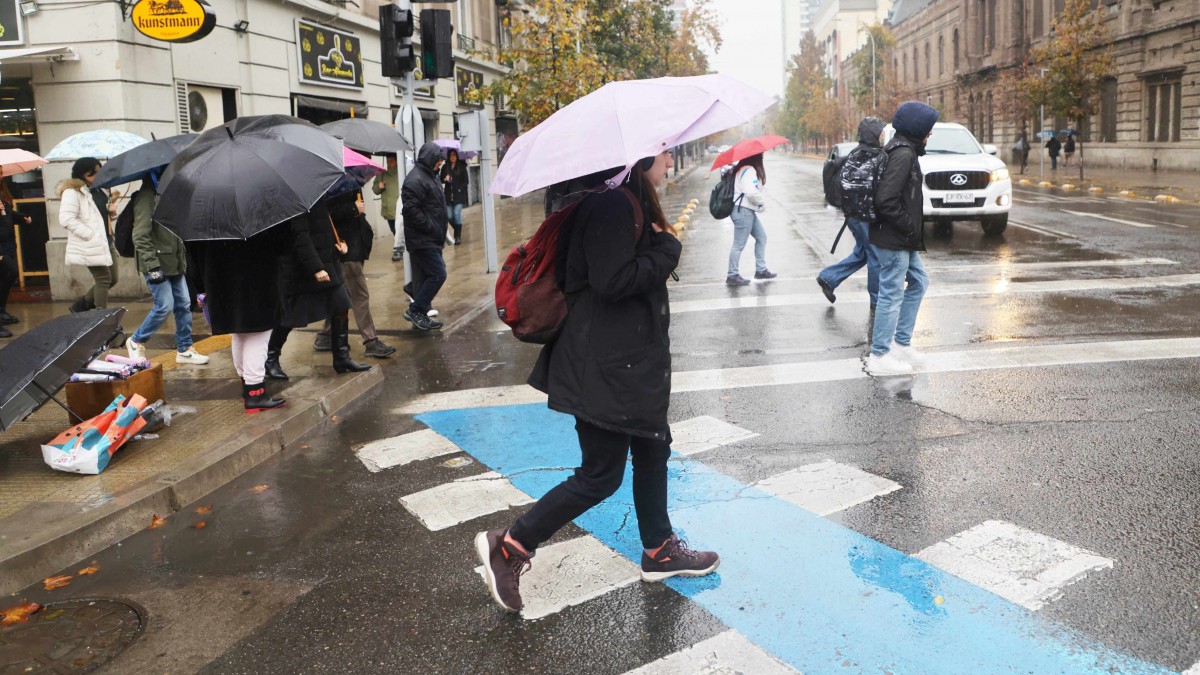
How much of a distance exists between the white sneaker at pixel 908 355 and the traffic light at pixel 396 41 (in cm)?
680

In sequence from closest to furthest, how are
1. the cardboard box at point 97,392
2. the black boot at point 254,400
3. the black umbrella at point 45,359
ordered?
the black umbrella at point 45,359, the cardboard box at point 97,392, the black boot at point 254,400

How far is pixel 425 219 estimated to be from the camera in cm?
1002

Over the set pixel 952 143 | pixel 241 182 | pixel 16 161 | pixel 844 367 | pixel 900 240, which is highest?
pixel 952 143

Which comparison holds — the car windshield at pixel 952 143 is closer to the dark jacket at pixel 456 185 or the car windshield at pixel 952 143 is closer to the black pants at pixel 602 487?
the dark jacket at pixel 456 185

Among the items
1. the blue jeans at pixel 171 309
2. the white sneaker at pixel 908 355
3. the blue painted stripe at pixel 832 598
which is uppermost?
the blue jeans at pixel 171 309

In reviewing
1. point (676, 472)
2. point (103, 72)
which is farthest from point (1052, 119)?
point (676, 472)

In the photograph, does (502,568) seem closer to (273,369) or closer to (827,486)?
(827,486)

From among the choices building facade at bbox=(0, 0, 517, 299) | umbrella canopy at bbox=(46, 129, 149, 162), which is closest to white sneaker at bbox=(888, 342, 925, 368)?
umbrella canopy at bbox=(46, 129, 149, 162)

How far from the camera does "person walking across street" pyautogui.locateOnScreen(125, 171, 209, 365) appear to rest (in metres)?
8.46

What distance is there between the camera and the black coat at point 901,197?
7523 millimetres

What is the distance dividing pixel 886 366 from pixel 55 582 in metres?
5.73

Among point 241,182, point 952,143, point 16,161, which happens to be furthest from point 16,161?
point 952,143

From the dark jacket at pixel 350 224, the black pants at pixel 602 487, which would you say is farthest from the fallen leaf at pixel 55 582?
the dark jacket at pixel 350 224

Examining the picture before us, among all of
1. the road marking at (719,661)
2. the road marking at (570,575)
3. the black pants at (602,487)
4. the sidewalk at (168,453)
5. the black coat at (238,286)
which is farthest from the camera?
the black coat at (238,286)
